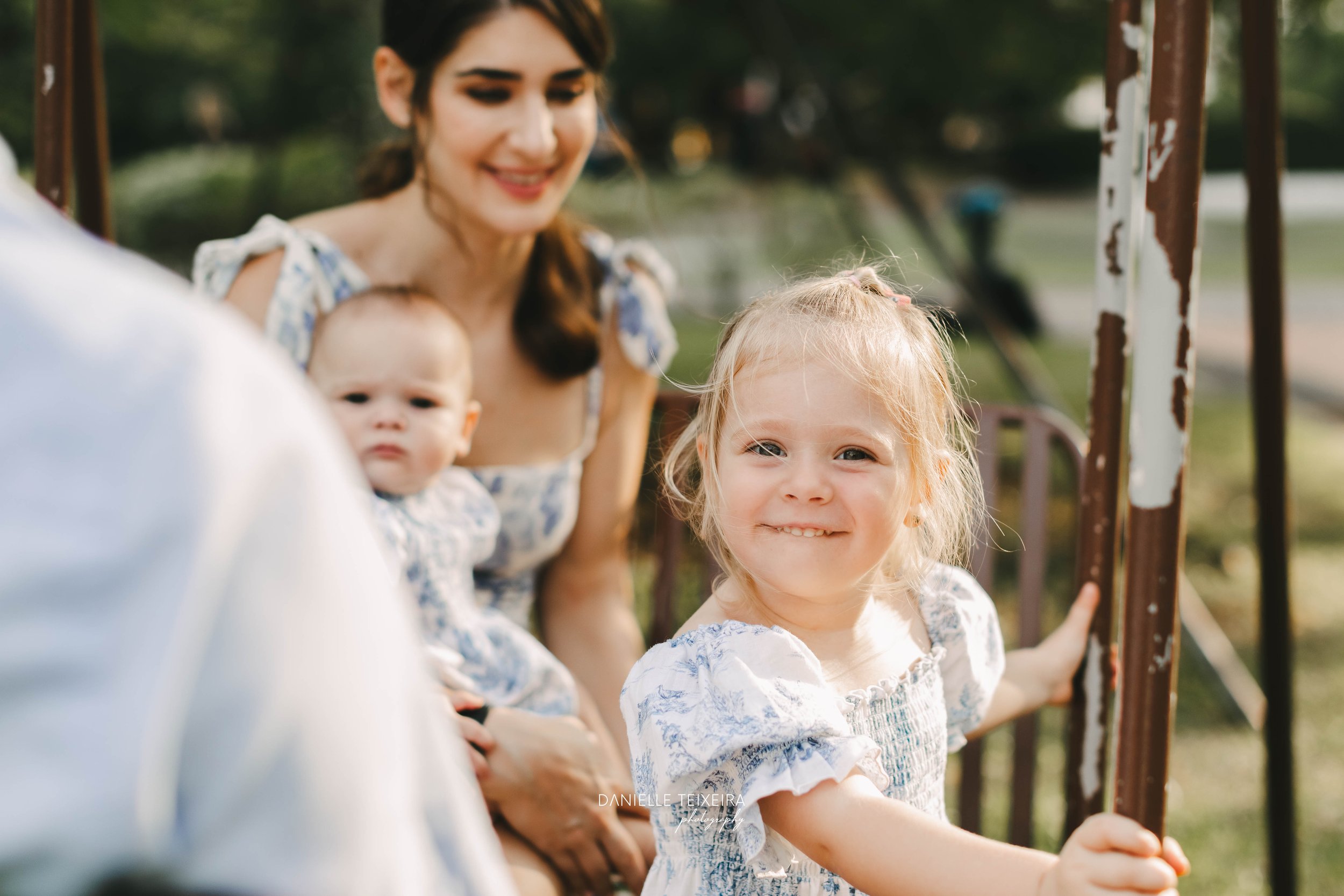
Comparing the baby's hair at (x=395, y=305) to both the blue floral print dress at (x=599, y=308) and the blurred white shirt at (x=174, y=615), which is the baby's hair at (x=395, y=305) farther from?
the blurred white shirt at (x=174, y=615)

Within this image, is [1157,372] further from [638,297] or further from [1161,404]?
[638,297]

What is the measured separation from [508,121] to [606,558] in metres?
0.78

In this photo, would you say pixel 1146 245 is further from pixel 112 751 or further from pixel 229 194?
pixel 229 194

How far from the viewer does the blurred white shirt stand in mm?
502

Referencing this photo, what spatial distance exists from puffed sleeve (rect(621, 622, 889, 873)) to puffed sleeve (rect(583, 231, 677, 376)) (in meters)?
0.95

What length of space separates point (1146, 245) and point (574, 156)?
119 cm

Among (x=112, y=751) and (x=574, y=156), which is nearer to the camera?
(x=112, y=751)

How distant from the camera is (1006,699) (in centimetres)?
158

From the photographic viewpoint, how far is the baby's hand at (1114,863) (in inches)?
40.7

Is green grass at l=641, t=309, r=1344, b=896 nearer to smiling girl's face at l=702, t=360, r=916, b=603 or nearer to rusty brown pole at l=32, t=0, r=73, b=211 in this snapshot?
smiling girl's face at l=702, t=360, r=916, b=603

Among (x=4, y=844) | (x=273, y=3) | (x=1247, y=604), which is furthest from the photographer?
(x=273, y=3)

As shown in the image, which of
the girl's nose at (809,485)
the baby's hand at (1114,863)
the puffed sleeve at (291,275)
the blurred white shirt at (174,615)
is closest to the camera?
the blurred white shirt at (174,615)

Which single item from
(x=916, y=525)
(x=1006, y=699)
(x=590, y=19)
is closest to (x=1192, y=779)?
(x=1006, y=699)

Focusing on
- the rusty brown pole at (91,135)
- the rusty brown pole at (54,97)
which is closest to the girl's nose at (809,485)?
the rusty brown pole at (54,97)
